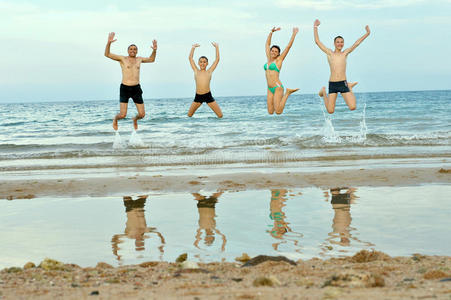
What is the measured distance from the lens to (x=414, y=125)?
33750 mm

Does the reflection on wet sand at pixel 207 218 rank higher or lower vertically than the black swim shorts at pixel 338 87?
lower

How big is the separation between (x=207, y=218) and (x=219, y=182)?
3.81 m

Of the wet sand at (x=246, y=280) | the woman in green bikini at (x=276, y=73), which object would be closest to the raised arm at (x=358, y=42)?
the woman in green bikini at (x=276, y=73)

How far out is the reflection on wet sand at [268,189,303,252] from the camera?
23.5 feet

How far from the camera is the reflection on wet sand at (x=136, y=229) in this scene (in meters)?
7.07

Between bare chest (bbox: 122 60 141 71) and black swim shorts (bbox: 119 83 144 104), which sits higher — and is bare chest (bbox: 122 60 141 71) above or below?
above

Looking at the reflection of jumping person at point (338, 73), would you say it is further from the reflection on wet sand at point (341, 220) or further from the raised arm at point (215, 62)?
the reflection on wet sand at point (341, 220)

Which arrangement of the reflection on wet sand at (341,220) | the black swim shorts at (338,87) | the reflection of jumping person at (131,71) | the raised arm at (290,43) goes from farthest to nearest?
the reflection of jumping person at (131,71)
the black swim shorts at (338,87)
the raised arm at (290,43)
the reflection on wet sand at (341,220)

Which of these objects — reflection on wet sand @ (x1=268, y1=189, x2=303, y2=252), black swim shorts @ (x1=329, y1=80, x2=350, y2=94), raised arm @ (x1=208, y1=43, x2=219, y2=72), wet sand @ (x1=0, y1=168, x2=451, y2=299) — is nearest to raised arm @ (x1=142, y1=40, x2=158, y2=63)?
raised arm @ (x1=208, y1=43, x2=219, y2=72)

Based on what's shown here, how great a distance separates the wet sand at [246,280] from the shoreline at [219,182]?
5586 mm

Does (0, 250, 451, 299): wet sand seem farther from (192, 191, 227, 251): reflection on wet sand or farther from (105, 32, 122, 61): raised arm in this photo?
(105, 32, 122, 61): raised arm

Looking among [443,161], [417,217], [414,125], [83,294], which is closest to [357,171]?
[443,161]

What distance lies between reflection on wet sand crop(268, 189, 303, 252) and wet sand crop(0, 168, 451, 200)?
173 cm

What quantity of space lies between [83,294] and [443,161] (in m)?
13.6
